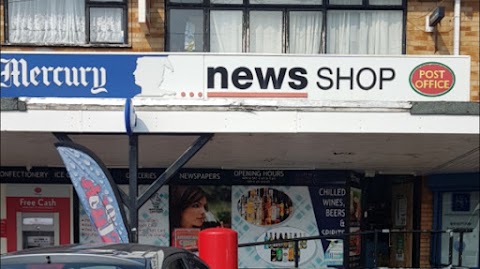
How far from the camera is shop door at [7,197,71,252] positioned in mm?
10820

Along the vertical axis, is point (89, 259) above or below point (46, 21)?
below

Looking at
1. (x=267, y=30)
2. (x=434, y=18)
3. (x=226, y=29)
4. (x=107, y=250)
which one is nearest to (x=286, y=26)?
(x=267, y=30)

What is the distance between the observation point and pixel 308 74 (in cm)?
735

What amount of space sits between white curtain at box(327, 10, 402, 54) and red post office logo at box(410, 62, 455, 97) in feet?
7.23

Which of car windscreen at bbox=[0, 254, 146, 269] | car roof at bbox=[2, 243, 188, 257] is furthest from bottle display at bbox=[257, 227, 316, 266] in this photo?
car windscreen at bbox=[0, 254, 146, 269]

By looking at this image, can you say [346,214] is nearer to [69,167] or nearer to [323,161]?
[323,161]

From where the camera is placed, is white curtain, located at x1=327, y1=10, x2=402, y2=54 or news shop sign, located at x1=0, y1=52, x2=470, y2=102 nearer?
news shop sign, located at x1=0, y1=52, x2=470, y2=102

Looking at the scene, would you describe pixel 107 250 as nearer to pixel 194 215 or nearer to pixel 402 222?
pixel 194 215

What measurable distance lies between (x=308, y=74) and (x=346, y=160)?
279 cm

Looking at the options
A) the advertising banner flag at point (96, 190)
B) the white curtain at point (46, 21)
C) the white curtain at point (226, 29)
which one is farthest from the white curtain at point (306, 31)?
the advertising banner flag at point (96, 190)

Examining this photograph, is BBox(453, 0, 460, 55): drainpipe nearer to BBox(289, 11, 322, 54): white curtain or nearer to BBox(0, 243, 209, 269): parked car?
BBox(289, 11, 322, 54): white curtain

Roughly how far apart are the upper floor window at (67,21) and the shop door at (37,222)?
318cm

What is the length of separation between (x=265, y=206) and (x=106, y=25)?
436 cm

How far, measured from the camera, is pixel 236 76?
24.1 feet
